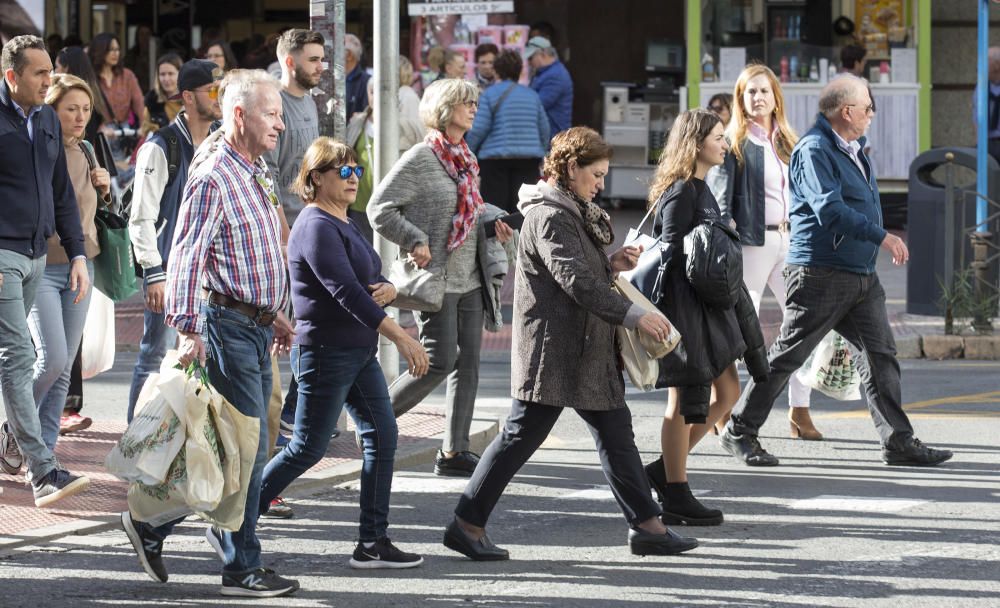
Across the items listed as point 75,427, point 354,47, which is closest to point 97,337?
point 75,427

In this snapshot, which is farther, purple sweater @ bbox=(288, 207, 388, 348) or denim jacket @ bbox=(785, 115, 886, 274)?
denim jacket @ bbox=(785, 115, 886, 274)

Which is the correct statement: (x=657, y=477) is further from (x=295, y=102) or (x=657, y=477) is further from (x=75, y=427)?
(x=75, y=427)

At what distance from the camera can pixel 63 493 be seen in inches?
288

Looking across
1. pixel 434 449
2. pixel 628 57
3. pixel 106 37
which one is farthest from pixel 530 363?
pixel 628 57

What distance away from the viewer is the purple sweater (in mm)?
6246

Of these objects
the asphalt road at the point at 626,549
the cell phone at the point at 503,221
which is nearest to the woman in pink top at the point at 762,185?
the asphalt road at the point at 626,549

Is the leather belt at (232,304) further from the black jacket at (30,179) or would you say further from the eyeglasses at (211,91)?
the eyeglasses at (211,91)

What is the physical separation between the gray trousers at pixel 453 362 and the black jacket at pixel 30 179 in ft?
5.84

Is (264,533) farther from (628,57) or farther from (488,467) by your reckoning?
(628,57)

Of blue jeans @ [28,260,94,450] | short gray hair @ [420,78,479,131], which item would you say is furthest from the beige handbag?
blue jeans @ [28,260,94,450]

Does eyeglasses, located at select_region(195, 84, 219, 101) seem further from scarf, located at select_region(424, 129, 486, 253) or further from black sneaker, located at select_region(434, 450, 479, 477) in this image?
black sneaker, located at select_region(434, 450, 479, 477)

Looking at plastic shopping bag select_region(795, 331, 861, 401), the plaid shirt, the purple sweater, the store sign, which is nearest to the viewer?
the plaid shirt

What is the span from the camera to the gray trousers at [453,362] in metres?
8.20

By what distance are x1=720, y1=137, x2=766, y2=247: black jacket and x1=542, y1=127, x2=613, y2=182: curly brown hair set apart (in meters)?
2.49
